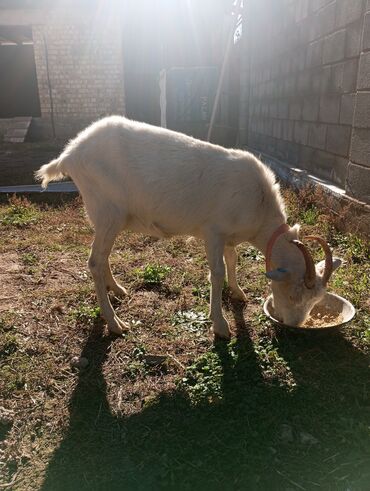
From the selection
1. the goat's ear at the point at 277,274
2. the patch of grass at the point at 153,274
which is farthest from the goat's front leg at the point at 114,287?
the goat's ear at the point at 277,274

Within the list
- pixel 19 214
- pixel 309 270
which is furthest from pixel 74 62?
pixel 309 270

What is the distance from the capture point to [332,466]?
2281 millimetres

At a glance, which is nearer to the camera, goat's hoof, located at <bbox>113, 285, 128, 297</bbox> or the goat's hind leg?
the goat's hind leg

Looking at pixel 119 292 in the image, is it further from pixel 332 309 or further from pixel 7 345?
pixel 332 309

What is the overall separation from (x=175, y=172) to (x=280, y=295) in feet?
4.35

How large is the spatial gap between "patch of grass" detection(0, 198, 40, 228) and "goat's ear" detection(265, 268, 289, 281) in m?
4.88

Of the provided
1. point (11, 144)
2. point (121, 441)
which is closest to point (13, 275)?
point (121, 441)

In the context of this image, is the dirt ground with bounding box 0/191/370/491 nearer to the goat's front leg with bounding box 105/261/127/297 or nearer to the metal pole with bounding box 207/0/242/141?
the goat's front leg with bounding box 105/261/127/297

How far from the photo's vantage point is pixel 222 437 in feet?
8.18

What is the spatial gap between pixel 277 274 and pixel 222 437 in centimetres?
120

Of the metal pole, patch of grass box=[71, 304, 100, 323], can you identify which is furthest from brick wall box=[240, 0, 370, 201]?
patch of grass box=[71, 304, 100, 323]

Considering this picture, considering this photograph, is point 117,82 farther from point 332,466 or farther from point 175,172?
point 332,466

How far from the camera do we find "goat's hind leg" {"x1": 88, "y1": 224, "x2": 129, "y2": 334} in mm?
3648

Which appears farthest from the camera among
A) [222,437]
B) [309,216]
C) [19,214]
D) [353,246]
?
[19,214]
